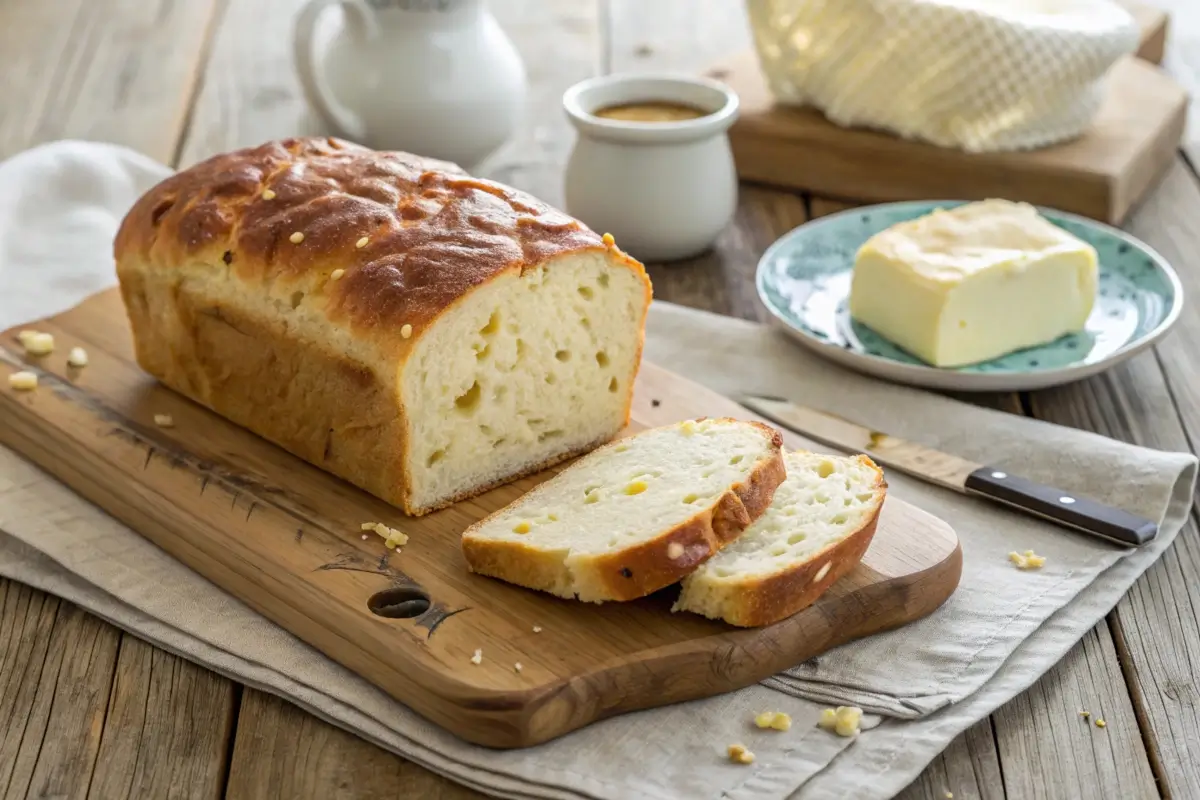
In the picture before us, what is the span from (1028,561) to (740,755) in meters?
0.87

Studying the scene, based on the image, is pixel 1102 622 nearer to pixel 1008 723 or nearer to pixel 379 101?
pixel 1008 723

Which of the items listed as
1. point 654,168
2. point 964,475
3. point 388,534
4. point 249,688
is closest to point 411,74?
point 654,168

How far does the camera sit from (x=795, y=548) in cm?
259

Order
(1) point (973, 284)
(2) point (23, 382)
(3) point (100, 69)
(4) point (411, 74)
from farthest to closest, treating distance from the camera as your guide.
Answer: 1. (3) point (100, 69)
2. (4) point (411, 74)
3. (1) point (973, 284)
4. (2) point (23, 382)

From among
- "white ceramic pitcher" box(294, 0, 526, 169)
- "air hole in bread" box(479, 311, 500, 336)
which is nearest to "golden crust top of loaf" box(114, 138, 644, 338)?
"air hole in bread" box(479, 311, 500, 336)

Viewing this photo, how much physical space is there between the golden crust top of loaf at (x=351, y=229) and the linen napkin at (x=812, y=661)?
619 mm

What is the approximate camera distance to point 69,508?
3.06 m

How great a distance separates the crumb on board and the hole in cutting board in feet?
2.03

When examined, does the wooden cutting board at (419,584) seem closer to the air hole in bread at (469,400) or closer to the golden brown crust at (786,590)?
the golden brown crust at (786,590)

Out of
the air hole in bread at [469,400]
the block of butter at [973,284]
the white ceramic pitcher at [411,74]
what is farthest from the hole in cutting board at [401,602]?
the white ceramic pitcher at [411,74]

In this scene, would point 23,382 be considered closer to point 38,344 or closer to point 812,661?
point 38,344

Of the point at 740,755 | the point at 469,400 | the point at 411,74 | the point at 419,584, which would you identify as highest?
the point at 411,74

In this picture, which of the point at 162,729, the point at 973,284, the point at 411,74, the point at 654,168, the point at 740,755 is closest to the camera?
the point at 740,755

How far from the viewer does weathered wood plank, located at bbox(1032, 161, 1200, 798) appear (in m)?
2.51
